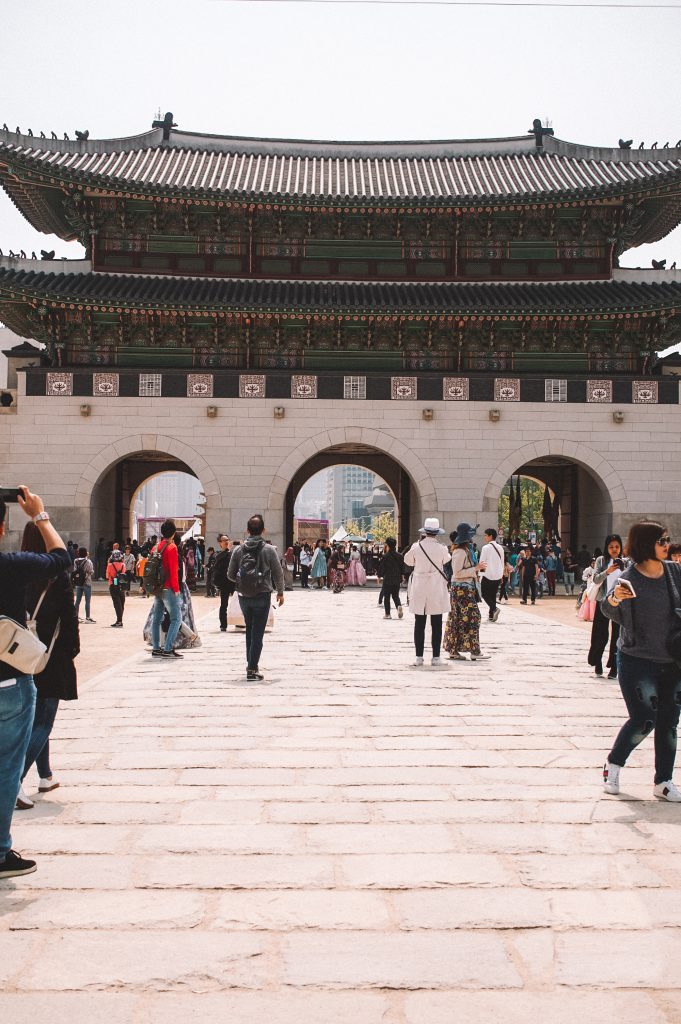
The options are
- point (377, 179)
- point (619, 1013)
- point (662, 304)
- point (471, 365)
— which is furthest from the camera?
point (377, 179)

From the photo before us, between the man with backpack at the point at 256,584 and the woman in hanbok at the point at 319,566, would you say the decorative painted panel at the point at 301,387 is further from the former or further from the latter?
the man with backpack at the point at 256,584

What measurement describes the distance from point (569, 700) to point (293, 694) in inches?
105

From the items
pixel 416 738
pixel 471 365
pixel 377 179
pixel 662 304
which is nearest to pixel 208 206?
pixel 377 179

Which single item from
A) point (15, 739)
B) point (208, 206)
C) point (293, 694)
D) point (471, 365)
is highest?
point (208, 206)

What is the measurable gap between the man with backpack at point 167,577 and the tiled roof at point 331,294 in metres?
14.6

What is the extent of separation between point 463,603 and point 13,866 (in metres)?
7.64

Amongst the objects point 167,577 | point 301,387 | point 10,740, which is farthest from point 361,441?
point 10,740

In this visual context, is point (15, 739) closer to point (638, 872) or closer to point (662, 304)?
point (638, 872)

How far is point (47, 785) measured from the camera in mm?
5395

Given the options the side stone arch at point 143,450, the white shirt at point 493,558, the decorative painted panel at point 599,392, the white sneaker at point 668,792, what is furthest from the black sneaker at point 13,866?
the decorative painted panel at point 599,392

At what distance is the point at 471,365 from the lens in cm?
2609

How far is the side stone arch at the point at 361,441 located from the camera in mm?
25438

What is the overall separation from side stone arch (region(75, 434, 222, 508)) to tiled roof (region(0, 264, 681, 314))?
3.77 m

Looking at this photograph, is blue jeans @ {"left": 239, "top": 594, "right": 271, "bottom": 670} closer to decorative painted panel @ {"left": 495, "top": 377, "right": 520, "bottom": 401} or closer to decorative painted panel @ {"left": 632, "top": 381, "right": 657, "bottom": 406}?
decorative painted panel @ {"left": 495, "top": 377, "right": 520, "bottom": 401}
